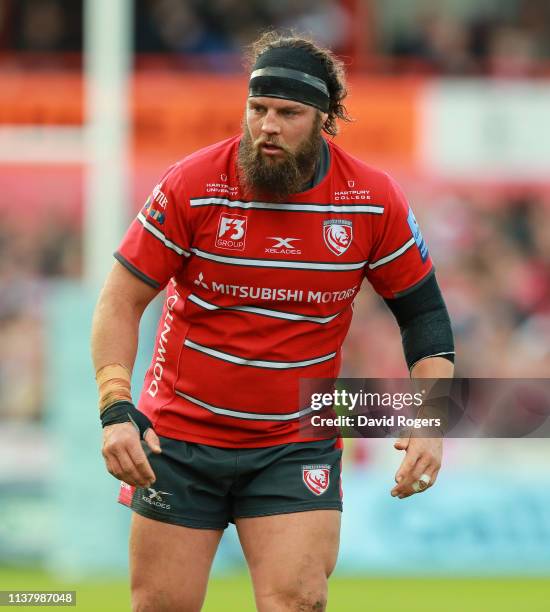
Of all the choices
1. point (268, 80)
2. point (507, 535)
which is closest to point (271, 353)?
point (268, 80)

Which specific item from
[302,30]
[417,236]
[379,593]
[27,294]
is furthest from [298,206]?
[302,30]

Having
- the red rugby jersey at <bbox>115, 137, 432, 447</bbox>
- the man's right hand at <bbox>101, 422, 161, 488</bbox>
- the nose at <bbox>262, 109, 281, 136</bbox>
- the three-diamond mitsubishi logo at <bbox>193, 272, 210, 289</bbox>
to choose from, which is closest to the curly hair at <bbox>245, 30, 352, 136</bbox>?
the red rugby jersey at <bbox>115, 137, 432, 447</bbox>

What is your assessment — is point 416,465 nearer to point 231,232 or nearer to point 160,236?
point 231,232

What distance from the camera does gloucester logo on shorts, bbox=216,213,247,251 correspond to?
18.6 feet

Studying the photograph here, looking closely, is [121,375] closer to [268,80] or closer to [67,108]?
[268,80]

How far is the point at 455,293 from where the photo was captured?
1348 centimetres

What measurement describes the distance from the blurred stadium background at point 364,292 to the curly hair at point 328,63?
16.2ft

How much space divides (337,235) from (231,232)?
1.34 ft

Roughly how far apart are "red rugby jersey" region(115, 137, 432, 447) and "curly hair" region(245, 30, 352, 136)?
21cm

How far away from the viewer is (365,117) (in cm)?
1514

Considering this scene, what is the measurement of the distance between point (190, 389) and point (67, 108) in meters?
9.32

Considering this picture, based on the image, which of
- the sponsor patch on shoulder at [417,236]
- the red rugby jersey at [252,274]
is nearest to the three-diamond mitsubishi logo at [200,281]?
the red rugby jersey at [252,274]

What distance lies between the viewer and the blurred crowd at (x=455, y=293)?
1284 centimetres

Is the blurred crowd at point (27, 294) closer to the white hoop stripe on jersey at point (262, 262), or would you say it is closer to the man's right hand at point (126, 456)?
the white hoop stripe on jersey at point (262, 262)
